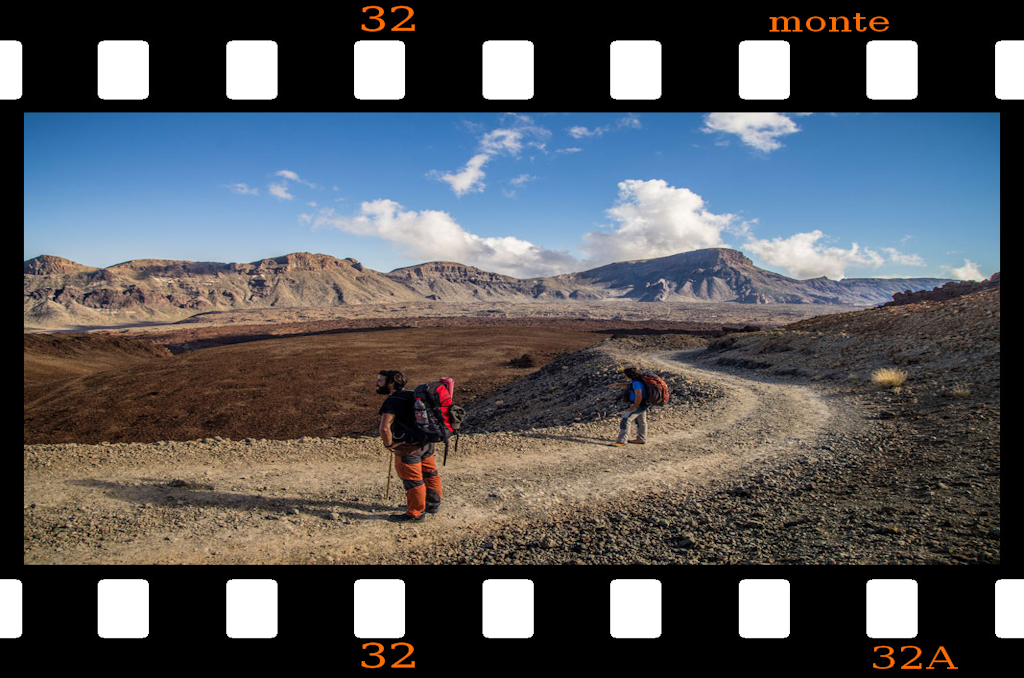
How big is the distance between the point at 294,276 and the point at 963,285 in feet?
648

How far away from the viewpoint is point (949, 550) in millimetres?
3859

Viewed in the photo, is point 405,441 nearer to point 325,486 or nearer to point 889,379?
point 325,486

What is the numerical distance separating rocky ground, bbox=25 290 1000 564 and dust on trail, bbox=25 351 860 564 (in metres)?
0.03

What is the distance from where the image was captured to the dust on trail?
4.39 m

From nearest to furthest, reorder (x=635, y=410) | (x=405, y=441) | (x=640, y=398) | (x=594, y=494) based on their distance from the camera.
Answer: (x=405, y=441)
(x=594, y=494)
(x=640, y=398)
(x=635, y=410)

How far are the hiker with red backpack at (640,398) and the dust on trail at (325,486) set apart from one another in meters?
0.24

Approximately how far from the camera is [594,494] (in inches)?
234

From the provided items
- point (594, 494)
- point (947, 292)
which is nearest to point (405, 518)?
point (594, 494)

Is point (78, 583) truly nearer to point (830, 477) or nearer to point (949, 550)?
point (949, 550)

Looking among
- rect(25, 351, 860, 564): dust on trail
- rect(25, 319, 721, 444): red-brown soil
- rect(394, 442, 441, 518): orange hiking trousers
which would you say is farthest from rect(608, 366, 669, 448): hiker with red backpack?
rect(25, 319, 721, 444): red-brown soil

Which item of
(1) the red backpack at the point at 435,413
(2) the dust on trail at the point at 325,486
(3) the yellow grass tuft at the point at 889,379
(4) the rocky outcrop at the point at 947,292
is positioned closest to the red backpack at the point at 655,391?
(2) the dust on trail at the point at 325,486

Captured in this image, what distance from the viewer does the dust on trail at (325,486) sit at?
439cm

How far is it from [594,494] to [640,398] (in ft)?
8.87

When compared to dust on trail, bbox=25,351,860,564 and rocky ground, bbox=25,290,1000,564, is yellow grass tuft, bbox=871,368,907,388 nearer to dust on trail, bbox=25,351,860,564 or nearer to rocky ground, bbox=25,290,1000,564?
rocky ground, bbox=25,290,1000,564
